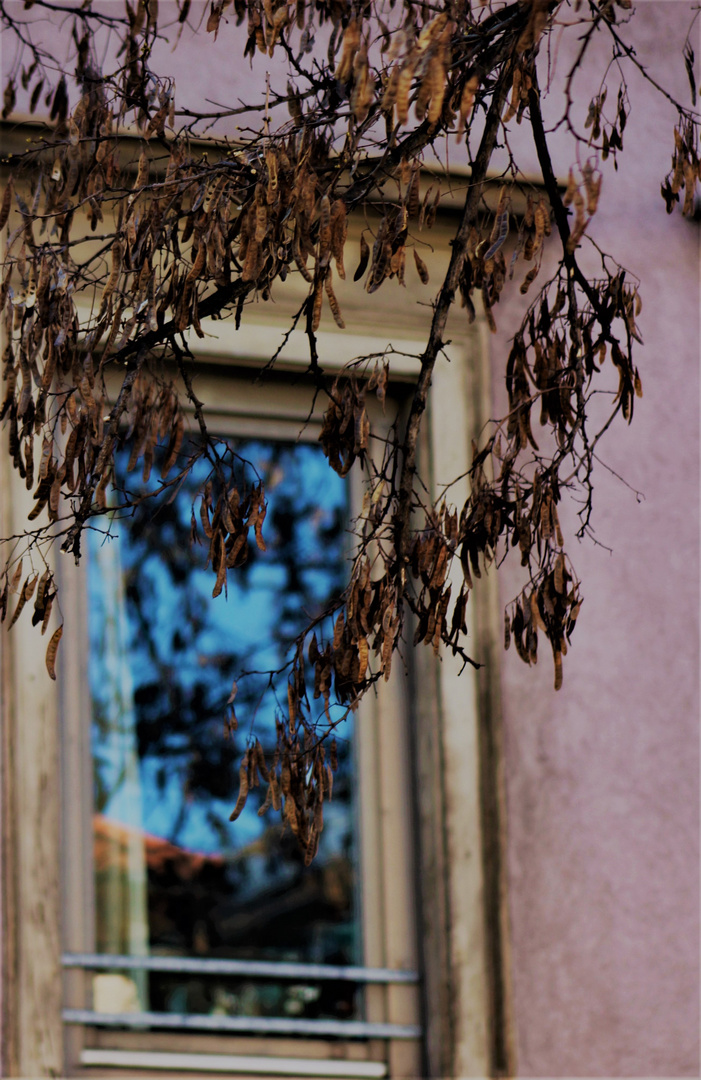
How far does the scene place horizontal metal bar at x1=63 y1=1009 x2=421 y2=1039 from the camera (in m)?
4.41

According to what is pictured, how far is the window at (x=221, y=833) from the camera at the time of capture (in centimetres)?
450

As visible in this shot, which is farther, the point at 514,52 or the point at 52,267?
the point at 52,267

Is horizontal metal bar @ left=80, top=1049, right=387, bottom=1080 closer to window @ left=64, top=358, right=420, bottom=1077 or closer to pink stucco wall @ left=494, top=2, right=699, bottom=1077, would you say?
window @ left=64, top=358, right=420, bottom=1077

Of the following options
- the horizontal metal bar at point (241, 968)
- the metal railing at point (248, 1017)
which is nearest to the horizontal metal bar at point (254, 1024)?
the metal railing at point (248, 1017)

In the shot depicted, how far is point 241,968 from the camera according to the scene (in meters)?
4.54

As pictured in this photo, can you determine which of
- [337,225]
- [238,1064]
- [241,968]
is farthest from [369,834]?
[337,225]

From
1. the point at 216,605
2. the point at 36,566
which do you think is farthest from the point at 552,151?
the point at 36,566

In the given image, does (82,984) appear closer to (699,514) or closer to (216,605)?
(216,605)

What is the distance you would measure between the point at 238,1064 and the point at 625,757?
4.65 feet

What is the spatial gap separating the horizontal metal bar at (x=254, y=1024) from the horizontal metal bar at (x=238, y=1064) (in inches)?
2.7

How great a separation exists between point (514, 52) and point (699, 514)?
229 cm

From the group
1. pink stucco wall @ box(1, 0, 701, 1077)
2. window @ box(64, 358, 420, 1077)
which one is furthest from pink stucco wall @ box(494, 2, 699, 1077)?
window @ box(64, 358, 420, 1077)

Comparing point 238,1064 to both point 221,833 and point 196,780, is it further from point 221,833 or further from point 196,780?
point 196,780

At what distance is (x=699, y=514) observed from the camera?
5125 mm
